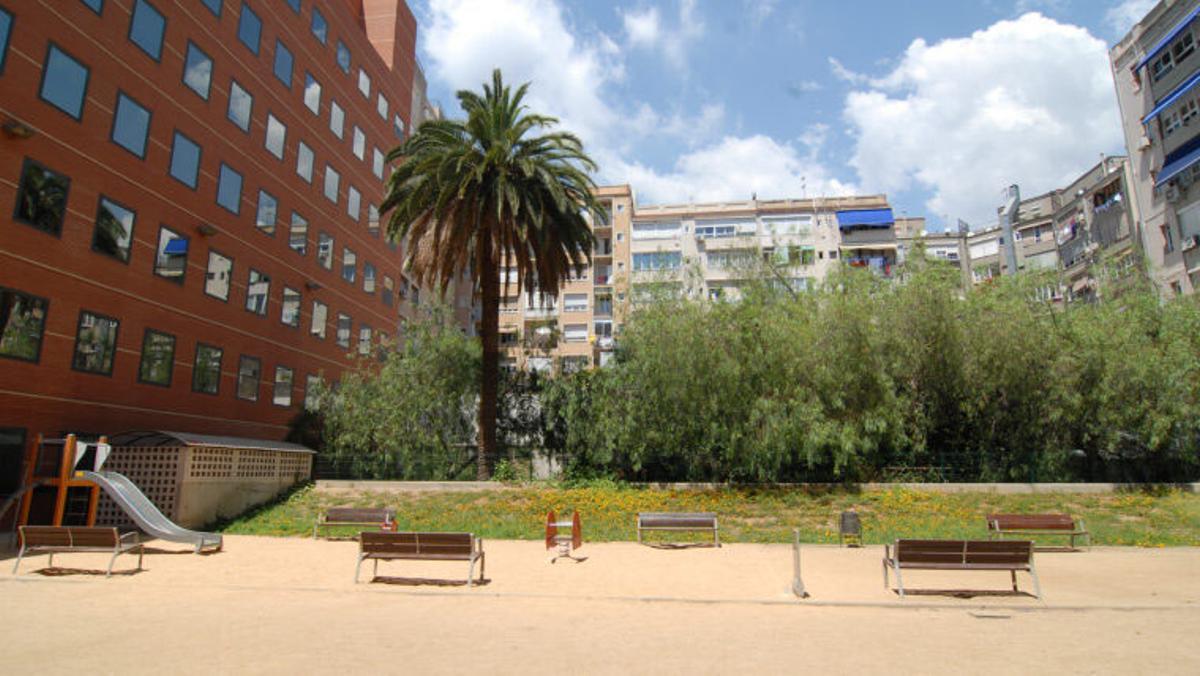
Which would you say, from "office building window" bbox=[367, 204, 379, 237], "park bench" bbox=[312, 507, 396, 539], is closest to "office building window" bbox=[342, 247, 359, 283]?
"office building window" bbox=[367, 204, 379, 237]

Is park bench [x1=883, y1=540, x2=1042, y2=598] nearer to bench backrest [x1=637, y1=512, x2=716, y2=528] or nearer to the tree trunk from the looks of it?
bench backrest [x1=637, y1=512, x2=716, y2=528]

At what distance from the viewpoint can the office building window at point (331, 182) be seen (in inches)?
1399

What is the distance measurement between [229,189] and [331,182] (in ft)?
27.7

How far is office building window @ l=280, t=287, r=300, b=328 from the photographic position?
103 feet

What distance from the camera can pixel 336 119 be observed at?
37094 millimetres

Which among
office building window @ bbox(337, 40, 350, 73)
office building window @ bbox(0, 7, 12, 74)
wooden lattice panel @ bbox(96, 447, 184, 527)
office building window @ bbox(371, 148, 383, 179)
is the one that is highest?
office building window @ bbox(337, 40, 350, 73)

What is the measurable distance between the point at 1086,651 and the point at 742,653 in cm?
347

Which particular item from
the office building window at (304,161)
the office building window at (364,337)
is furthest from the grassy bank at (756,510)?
the office building window at (304,161)

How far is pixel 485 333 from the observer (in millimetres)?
26172

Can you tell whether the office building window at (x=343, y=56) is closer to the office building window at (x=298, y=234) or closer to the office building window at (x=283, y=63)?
the office building window at (x=283, y=63)

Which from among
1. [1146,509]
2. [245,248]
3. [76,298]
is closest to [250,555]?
[76,298]

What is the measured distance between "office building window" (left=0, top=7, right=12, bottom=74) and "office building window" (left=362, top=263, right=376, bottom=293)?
20603 millimetres

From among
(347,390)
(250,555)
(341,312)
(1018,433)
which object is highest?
(341,312)

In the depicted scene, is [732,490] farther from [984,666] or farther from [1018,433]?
[984,666]
